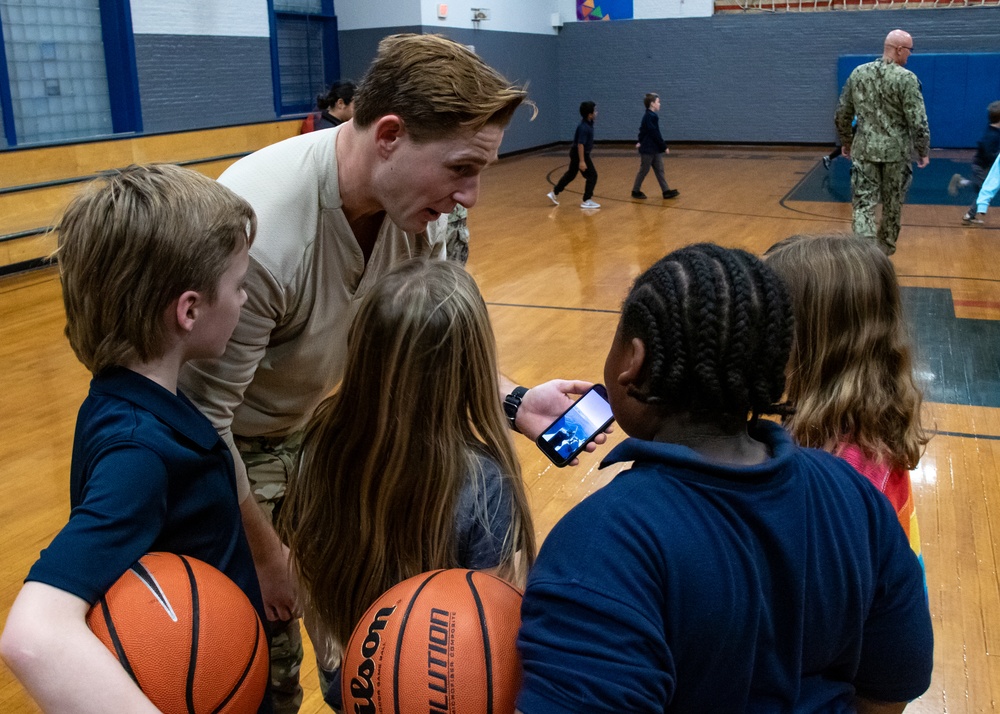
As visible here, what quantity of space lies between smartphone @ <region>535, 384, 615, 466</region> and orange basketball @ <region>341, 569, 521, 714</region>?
0.52 m

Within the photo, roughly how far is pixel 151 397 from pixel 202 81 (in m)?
9.96

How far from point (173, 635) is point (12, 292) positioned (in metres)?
6.97

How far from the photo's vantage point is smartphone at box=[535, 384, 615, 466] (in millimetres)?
1740

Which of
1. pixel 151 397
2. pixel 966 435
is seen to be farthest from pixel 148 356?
pixel 966 435

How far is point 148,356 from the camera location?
4.25 ft

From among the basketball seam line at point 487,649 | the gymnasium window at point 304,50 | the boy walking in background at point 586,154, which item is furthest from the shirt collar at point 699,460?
the gymnasium window at point 304,50

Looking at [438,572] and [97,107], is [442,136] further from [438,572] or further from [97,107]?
[97,107]

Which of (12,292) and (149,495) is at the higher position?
(149,495)

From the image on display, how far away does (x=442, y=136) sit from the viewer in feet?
5.42

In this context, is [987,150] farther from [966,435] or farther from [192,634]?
[192,634]

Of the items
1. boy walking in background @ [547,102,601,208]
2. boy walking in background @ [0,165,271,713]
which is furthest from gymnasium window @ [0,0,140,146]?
boy walking in background @ [0,165,271,713]

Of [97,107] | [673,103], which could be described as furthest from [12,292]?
[673,103]

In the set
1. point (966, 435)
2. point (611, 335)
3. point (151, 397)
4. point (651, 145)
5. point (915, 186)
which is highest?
point (151, 397)

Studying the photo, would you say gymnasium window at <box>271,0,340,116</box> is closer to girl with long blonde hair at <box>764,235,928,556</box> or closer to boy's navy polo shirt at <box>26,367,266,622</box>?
girl with long blonde hair at <box>764,235,928,556</box>
